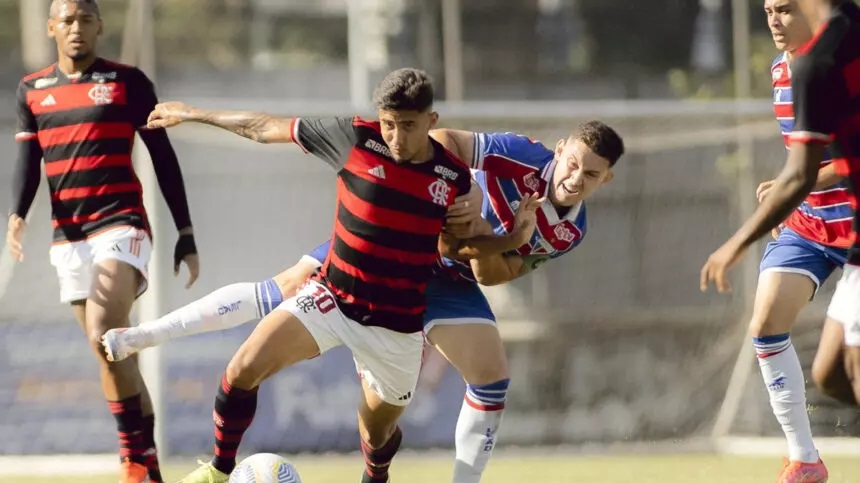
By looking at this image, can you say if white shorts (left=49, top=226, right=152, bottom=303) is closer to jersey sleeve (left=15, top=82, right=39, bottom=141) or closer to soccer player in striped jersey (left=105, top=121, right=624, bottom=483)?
jersey sleeve (left=15, top=82, right=39, bottom=141)

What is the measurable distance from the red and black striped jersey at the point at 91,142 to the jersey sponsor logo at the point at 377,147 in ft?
5.50

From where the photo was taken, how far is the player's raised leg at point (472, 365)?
609 centimetres

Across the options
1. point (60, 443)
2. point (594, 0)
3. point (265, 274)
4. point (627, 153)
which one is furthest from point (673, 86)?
point (60, 443)

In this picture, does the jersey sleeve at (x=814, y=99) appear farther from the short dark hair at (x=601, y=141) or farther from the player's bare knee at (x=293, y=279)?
the player's bare knee at (x=293, y=279)

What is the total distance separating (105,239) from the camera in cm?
671

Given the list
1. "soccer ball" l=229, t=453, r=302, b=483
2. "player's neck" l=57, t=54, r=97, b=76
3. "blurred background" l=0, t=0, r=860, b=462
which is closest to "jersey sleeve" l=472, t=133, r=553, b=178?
"soccer ball" l=229, t=453, r=302, b=483

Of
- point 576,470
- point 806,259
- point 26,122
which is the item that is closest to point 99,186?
point 26,122

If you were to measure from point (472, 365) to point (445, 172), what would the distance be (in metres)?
0.95

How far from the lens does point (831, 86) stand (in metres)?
4.71

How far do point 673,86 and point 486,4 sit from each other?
118 inches

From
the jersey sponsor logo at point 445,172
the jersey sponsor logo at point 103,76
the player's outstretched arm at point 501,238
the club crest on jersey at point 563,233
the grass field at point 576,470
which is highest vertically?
the jersey sponsor logo at point 103,76

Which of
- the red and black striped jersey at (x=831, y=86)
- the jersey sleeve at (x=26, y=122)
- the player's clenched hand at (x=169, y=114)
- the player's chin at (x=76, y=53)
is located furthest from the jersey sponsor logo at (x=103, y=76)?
the red and black striped jersey at (x=831, y=86)

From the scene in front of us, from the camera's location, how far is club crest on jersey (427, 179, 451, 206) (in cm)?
561

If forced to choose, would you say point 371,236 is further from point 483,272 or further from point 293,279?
point 293,279
